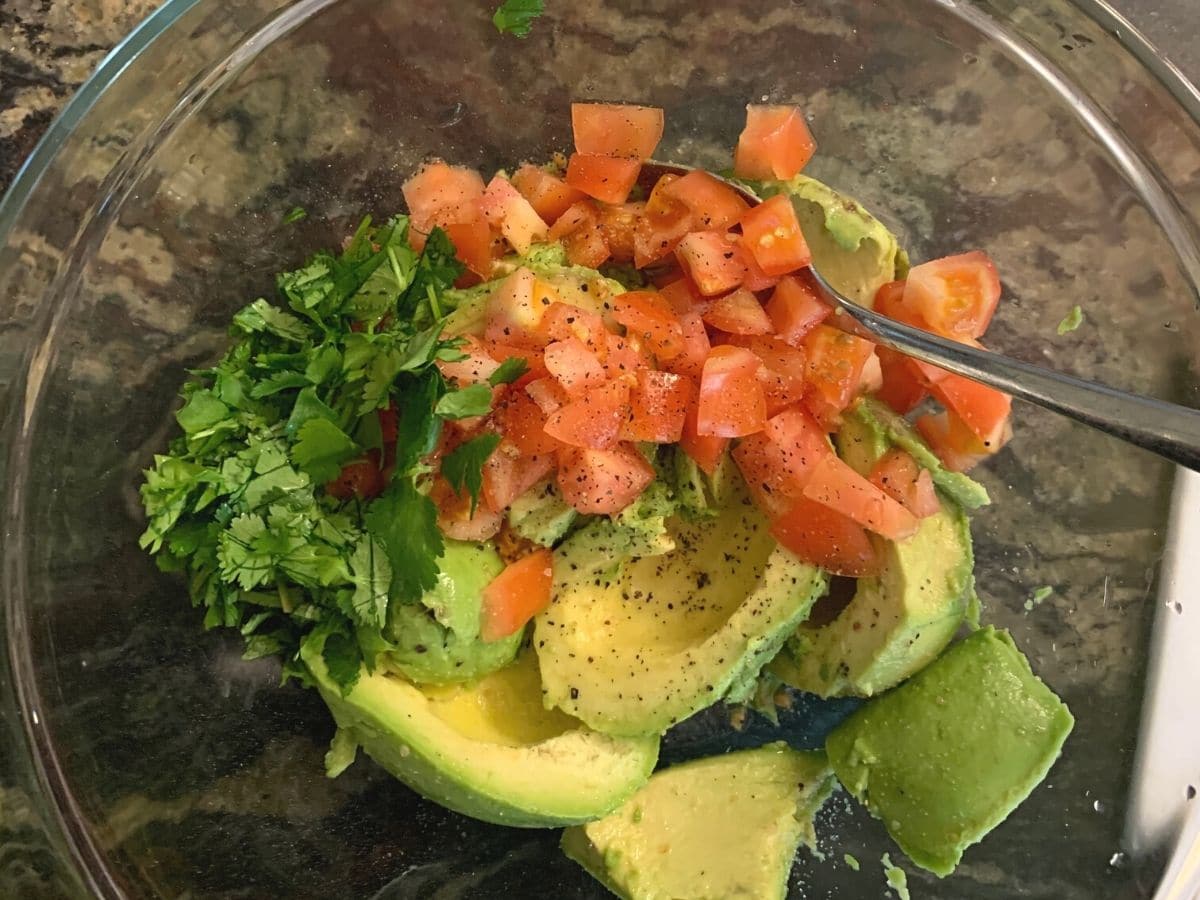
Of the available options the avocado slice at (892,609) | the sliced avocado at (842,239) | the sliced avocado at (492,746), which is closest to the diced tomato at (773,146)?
the sliced avocado at (842,239)

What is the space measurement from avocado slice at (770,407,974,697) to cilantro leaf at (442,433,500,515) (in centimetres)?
46

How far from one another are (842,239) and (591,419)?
41 centimetres

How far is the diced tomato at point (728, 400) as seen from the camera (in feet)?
3.59

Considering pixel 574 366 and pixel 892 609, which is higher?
pixel 574 366

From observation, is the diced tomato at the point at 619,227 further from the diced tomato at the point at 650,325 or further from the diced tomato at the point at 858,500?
the diced tomato at the point at 858,500

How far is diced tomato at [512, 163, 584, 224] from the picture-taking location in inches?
48.9

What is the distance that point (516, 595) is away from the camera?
1128 millimetres

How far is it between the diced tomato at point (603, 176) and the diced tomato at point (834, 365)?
309 millimetres

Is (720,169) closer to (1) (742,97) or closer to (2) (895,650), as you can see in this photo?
(1) (742,97)

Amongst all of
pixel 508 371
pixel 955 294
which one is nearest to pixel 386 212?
pixel 508 371

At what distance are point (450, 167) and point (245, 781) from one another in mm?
874

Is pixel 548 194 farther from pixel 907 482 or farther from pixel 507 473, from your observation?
pixel 907 482

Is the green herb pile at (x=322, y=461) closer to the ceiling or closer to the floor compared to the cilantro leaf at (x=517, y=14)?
closer to the floor

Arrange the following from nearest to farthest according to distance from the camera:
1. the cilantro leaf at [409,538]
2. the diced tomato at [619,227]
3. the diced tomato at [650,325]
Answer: the cilantro leaf at [409,538]
the diced tomato at [650,325]
the diced tomato at [619,227]
